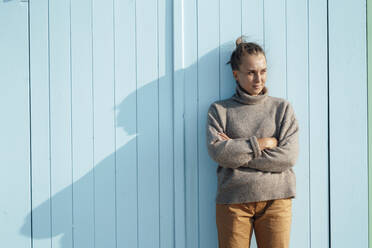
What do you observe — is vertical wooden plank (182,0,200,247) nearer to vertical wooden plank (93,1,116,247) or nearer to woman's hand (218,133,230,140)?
woman's hand (218,133,230,140)

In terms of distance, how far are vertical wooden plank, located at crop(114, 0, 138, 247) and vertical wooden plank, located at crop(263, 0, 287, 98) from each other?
0.79m

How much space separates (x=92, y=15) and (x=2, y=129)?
85 centimetres

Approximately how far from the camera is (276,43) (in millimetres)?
1827

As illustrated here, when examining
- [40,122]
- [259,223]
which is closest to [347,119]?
[259,223]

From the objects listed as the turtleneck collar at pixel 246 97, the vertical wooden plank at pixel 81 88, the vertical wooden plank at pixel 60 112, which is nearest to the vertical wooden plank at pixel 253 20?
the turtleneck collar at pixel 246 97

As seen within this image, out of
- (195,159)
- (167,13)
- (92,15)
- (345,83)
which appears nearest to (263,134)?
(195,159)

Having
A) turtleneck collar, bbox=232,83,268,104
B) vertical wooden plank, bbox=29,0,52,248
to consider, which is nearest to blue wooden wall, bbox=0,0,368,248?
vertical wooden plank, bbox=29,0,52,248

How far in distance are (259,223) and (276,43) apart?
1.03 meters

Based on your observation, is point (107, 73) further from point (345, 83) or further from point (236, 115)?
point (345, 83)

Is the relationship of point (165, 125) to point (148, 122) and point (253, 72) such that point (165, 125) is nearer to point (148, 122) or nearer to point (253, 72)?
point (148, 122)

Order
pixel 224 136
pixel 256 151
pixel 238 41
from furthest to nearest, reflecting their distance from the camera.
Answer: pixel 238 41, pixel 224 136, pixel 256 151

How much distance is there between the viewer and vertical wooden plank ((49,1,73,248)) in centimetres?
181

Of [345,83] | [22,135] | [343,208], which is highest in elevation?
[345,83]

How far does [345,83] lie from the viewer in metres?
1.85
